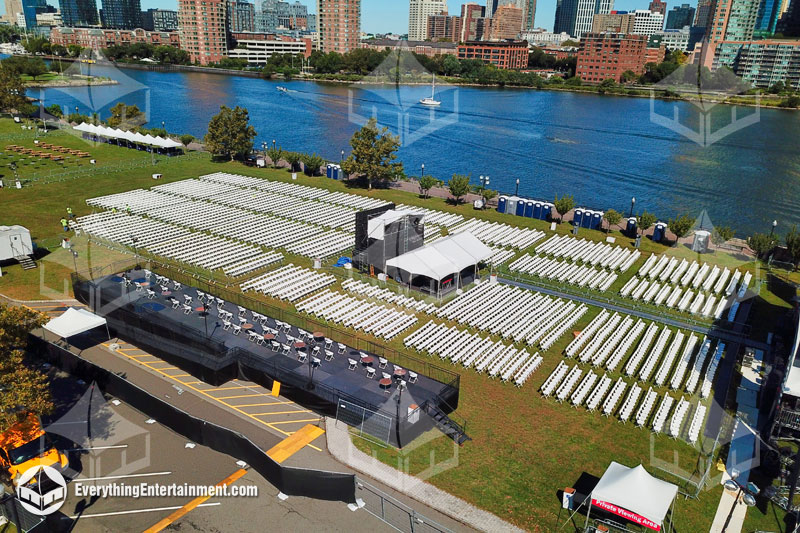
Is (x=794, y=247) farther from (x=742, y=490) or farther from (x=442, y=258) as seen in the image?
(x=742, y=490)

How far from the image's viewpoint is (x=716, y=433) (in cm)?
2044

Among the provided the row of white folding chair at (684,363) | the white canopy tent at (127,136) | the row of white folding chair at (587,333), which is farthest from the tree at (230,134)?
the row of white folding chair at (684,363)

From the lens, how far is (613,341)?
26891 mm

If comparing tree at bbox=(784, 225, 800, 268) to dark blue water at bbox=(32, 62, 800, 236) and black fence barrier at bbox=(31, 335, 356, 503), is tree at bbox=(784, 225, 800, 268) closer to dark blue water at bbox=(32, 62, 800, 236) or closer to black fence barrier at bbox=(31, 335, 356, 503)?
dark blue water at bbox=(32, 62, 800, 236)

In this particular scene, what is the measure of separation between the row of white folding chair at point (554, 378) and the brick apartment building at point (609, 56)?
176167 millimetres

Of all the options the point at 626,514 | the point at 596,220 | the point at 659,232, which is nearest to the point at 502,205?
the point at 596,220

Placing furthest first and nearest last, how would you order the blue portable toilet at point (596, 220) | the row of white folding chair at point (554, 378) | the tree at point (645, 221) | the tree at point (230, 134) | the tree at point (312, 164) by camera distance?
the tree at point (230, 134)
the tree at point (312, 164)
the blue portable toilet at point (596, 220)
the tree at point (645, 221)
the row of white folding chair at point (554, 378)

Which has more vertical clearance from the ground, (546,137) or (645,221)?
(645,221)

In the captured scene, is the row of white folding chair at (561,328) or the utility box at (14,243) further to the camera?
the utility box at (14,243)

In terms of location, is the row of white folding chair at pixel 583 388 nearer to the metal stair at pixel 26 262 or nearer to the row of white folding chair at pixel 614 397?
the row of white folding chair at pixel 614 397

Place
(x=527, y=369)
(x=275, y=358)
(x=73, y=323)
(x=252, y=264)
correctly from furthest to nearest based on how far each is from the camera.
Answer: (x=252, y=264) < (x=73, y=323) < (x=527, y=369) < (x=275, y=358)

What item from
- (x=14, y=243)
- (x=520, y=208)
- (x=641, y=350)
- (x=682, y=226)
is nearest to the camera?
(x=641, y=350)

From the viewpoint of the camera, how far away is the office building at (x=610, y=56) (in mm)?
174000

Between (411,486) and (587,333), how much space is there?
564 inches
